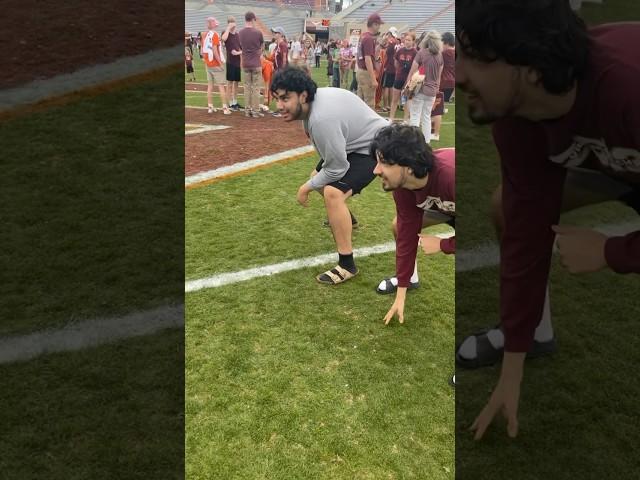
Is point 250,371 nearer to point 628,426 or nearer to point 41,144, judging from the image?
point 628,426

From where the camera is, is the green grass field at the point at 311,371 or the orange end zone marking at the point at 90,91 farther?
the orange end zone marking at the point at 90,91

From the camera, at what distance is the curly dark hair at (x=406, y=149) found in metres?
1.21

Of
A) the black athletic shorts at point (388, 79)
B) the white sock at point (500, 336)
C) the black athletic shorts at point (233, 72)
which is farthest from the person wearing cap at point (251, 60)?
the white sock at point (500, 336)

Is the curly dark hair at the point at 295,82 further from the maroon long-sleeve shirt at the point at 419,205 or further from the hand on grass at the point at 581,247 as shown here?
the hand on grass at the point at 581,247

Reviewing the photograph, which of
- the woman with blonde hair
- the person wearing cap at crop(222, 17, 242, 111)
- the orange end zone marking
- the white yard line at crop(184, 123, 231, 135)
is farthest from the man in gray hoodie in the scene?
the person wearing cap at crop(222, 17, 242, 111)

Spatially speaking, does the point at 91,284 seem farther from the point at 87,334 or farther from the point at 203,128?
the point at 203,128

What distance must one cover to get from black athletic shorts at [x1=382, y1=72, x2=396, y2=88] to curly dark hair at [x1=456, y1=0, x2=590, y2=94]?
5172 mm

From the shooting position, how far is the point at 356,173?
199 centimetres

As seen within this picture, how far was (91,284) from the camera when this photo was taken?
6.09 ft

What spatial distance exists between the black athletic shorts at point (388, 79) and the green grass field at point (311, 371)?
11.3 feet

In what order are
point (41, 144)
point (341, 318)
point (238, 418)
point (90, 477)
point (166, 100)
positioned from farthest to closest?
point (166, 100)
point (41, 144)
point (341, 318)
point (238, 418)
point (90, 477)

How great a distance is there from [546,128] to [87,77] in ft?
16.2

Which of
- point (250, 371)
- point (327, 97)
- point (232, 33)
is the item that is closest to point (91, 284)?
point (250, 371)

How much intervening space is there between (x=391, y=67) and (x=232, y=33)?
1751 millimetres
